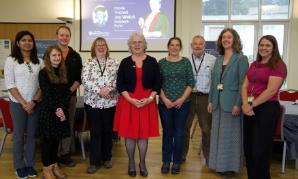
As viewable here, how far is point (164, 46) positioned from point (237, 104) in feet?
13.9

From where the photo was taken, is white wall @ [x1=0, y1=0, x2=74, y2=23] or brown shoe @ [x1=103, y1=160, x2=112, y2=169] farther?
white wall @ [x1=0, y1=0, x2=74, y2=23]

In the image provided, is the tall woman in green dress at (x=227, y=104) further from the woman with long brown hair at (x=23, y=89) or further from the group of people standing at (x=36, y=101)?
the woman with long brown hair at (x=23, y=89)

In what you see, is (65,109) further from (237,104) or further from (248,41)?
(248,41)

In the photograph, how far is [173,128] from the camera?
3.17 m

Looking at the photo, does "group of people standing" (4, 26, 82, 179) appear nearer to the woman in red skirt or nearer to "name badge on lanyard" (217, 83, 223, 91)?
the woman in red skirt

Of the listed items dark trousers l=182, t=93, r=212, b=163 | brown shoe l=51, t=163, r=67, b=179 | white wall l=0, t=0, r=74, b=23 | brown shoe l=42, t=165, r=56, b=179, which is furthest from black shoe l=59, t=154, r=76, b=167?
white wall l=0, t=0, r=74, b=23

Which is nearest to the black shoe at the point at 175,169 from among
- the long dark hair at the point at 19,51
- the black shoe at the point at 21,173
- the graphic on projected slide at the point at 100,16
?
the black shoe at the point at 21,173

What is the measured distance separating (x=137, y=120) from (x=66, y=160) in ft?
3.68

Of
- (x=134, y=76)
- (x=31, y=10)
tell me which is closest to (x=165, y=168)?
(x=134, y=76)

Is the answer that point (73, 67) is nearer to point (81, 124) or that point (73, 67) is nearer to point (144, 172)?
point (81, 124)

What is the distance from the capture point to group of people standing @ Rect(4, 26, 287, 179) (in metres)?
2.78

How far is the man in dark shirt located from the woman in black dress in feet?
1.08

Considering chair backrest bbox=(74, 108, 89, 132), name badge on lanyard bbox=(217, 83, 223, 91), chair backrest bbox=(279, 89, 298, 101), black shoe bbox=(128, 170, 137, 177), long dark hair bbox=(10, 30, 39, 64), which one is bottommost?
black shoe bbox=(128, 170, 137, 177)

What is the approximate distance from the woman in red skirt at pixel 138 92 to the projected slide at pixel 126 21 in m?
3.94
